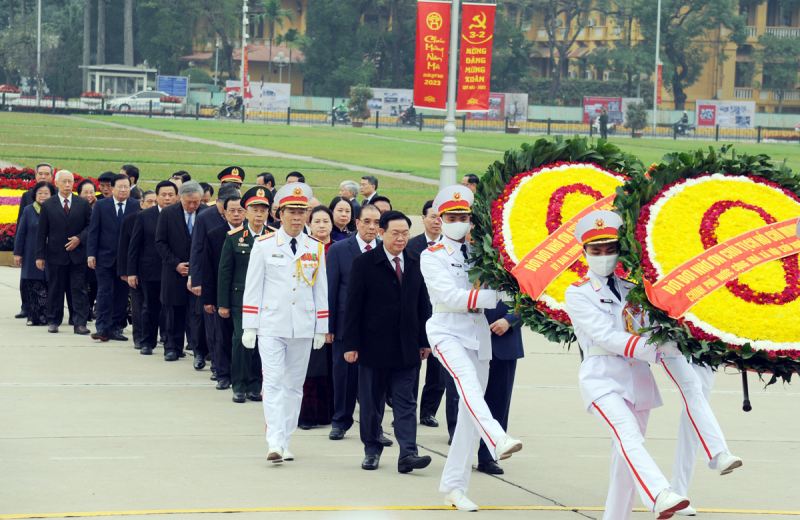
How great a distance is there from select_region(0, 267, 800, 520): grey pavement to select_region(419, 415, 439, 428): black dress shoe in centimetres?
18

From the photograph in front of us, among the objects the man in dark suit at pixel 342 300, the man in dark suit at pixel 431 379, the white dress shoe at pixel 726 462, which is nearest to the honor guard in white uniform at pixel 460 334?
the white dress shoe at pixel 726 462

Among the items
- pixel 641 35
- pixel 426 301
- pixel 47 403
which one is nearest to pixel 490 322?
pixel 426 301

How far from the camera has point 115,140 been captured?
3906cm

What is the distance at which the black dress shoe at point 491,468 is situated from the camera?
23.5ft

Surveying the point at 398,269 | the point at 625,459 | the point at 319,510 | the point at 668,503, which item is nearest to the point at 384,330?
the point at 398,269

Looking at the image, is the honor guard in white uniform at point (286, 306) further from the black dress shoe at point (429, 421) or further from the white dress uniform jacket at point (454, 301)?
the black dress shoe at point (429, 421)

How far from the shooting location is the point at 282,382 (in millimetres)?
7410

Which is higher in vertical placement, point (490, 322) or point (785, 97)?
point (785, 97)

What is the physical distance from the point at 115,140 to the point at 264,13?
44234 millimetres

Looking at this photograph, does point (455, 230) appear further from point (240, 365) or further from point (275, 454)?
point (240, 365)

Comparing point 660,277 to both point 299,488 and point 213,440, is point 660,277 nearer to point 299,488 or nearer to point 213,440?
point 299,488

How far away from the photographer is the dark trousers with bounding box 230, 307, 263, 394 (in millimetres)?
9125

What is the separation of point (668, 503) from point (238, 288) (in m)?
5.05

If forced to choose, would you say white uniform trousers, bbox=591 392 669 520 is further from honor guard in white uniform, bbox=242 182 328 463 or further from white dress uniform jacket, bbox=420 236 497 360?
honor guard in white uniform, bbox=242 182 328 463
